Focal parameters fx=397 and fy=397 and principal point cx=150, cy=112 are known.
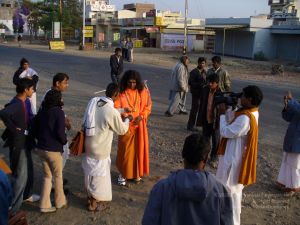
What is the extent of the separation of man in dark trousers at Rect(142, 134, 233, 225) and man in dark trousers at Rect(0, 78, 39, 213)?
2413 millimetres

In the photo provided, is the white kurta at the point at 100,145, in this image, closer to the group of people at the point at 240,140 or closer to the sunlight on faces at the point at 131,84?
the sunlight on faces at the point at 131,84

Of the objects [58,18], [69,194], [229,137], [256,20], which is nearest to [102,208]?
[69,194]

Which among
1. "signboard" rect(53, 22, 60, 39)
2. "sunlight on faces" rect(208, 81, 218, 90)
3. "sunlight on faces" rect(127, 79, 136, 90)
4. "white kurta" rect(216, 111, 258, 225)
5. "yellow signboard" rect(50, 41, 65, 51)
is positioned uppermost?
"signboard" rect(53, 22, 60, 39)

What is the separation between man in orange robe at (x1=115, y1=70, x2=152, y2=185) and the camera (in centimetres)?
550

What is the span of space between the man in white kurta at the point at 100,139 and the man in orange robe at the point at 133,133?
1.93ft

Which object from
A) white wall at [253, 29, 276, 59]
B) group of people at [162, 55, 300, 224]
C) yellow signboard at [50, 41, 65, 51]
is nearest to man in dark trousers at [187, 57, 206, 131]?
group of people at [162, 55, 300, 224]

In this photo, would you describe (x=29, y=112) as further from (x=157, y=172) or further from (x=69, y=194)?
(x=157, y=172)

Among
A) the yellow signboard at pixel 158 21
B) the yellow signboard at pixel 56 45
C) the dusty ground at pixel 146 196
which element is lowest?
the dusty ground at pixel 146 196

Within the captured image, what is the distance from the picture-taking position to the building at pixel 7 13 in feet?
287

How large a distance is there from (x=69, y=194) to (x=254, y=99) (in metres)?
2.81

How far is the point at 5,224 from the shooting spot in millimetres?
2322

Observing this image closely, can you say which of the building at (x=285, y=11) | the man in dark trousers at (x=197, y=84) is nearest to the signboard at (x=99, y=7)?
the building at (x=285, y=11)

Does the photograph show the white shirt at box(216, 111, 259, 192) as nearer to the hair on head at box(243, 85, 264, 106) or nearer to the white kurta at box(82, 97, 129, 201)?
the hair on head at box(243, 85, 264, 106)

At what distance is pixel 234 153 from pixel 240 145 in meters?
0.10
